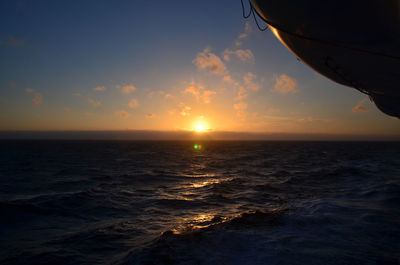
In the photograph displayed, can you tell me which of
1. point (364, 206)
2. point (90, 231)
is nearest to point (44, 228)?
point (90, 231)

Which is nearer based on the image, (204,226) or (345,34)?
(345,34)

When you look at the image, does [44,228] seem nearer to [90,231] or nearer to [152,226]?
[90,231]

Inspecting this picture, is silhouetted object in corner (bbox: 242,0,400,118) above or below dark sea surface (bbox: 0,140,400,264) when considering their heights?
above

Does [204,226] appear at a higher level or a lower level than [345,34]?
lower

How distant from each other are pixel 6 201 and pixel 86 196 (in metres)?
3.68

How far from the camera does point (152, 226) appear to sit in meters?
7.82

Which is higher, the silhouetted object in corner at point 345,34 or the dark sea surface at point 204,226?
the silhouetted object in corner at point 345,34

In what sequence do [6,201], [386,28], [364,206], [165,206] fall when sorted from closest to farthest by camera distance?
[386,28] → [364,206] → [165,206] → [6,201]

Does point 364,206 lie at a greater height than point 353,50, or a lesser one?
lesser

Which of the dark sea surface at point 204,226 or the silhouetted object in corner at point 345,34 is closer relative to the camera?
the silhouetted object in corner at point 345,34

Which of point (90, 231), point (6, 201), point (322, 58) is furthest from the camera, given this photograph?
point (6, 201)

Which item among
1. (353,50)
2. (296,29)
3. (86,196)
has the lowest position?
(86,196)

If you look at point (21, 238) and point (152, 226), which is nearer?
point (21, 238)

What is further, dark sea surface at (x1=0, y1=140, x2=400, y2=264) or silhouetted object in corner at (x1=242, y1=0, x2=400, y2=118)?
dark sea surface at (x1=0, y1=140, x2=400, y2=264)
